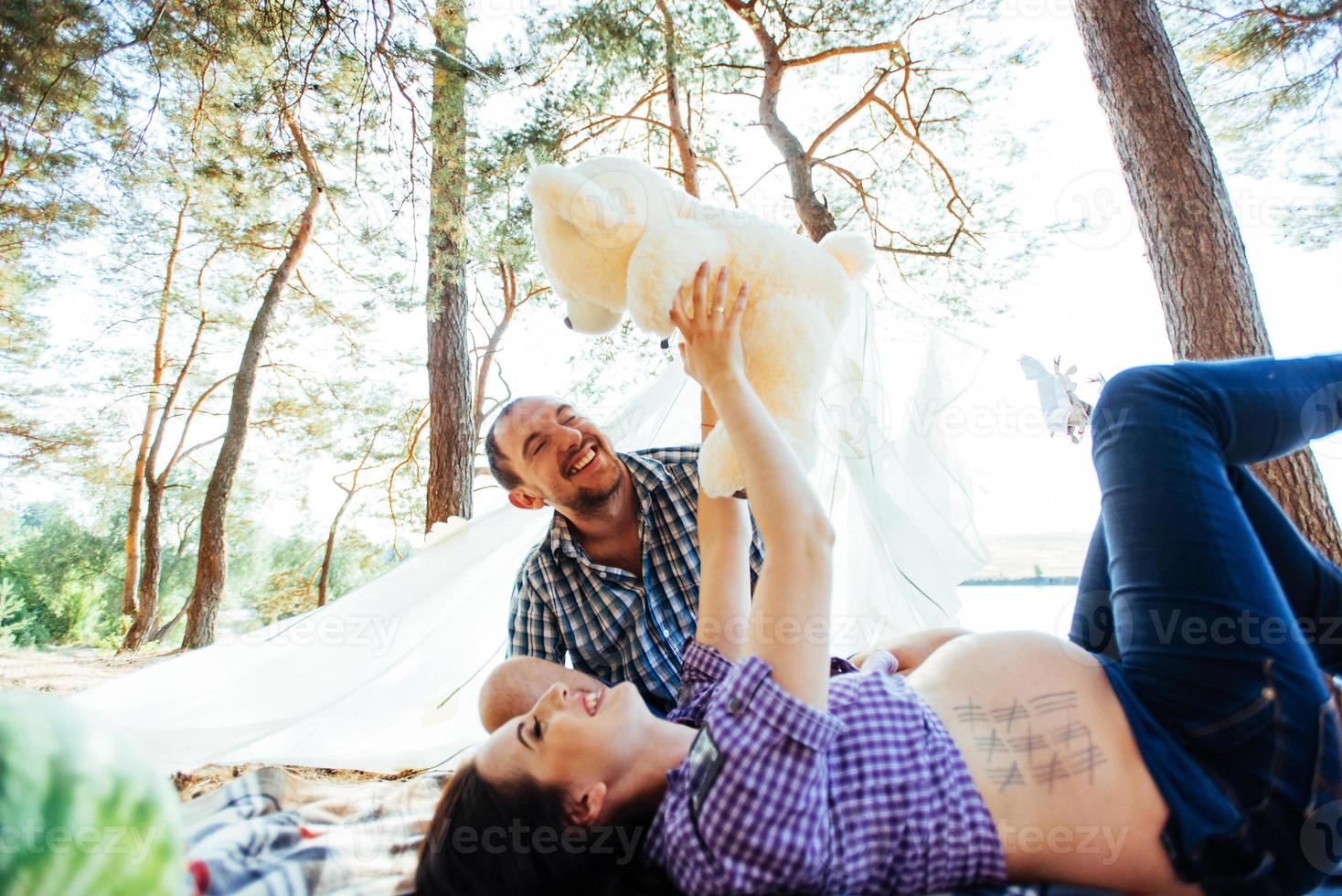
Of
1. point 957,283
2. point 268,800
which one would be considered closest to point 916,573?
point 268,800

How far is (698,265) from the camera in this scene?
0.89 metres

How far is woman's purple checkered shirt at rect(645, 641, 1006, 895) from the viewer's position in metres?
0.63

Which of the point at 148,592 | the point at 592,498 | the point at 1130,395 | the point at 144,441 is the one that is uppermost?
the point at 144,441

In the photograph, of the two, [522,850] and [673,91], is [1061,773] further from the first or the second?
[673,91]

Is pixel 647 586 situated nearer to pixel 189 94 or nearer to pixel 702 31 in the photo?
pixel 702 31

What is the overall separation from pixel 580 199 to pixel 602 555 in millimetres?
788

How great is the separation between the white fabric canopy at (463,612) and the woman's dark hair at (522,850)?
43.6 inches

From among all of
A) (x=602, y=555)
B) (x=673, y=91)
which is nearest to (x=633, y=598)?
(x=602, y=555)

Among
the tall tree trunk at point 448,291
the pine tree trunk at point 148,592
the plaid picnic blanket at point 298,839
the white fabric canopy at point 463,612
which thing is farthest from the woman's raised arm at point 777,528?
the pine tree trunk at point 148,592

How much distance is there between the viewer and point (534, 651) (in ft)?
4.66

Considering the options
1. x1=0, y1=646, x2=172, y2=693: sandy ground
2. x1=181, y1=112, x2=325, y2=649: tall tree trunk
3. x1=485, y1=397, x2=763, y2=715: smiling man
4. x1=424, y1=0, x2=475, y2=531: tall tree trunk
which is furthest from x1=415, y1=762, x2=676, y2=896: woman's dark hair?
x1=181, y1=112, x2=325, y2=649: tall tree trunk

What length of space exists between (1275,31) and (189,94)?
5.43m

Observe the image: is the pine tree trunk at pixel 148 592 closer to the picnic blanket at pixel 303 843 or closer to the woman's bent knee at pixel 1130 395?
the picnic blanket at pixel 303 843

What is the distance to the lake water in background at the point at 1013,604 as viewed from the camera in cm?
526
